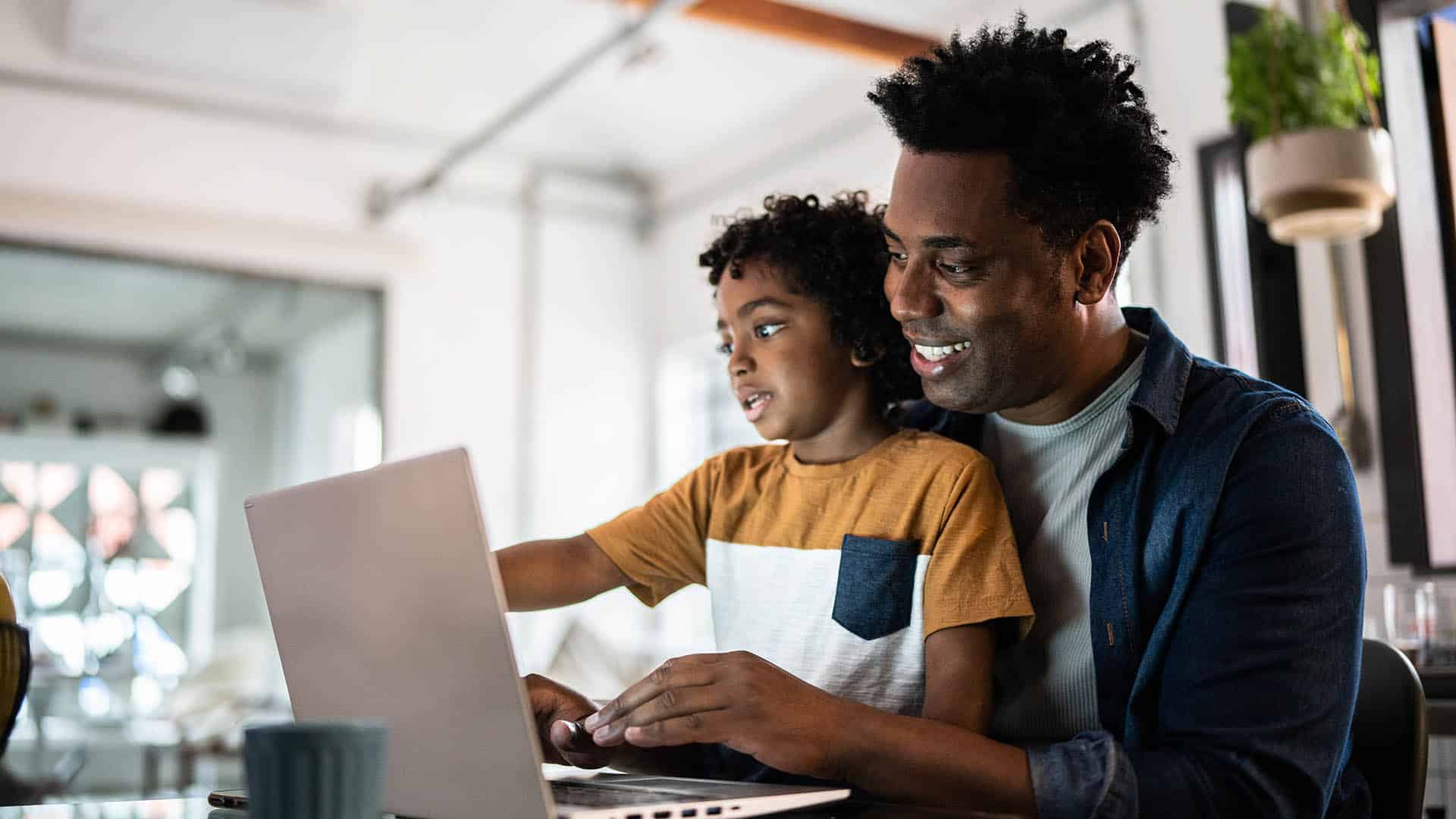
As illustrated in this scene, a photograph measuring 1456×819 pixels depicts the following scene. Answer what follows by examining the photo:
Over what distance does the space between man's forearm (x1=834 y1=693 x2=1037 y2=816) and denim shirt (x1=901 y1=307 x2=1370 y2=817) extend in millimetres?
23

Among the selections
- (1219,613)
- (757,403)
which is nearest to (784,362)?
(757,403)

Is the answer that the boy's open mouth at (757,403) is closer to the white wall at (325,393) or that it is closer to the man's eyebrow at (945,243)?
the man's eyebrow at (945,243)

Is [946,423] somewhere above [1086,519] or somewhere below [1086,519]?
above

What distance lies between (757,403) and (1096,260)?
41 centimetres

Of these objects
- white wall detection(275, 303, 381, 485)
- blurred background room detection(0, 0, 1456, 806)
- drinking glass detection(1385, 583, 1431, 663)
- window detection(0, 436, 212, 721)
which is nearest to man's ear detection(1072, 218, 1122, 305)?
drinking glass detection(1385, 583, 1431, 663)

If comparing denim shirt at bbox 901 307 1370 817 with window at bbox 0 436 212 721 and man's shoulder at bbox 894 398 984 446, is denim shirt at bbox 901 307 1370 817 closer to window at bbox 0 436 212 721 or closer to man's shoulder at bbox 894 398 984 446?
man's shoulder at bbox 894 398 984 446

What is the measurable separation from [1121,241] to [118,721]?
713 centimetres

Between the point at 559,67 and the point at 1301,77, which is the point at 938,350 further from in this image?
the point at 559,67

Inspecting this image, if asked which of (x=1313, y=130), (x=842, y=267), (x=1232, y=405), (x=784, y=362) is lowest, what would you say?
(x=1232, y=405)

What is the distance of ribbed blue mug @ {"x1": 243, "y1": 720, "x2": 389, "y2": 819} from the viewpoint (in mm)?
668

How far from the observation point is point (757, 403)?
1.47 m

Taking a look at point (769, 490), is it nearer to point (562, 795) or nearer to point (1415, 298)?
point (562, 795)

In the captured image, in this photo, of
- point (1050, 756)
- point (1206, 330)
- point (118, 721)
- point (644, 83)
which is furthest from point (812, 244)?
point (118, 721)

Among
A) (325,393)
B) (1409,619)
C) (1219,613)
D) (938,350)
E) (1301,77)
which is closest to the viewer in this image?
(1219,613)
